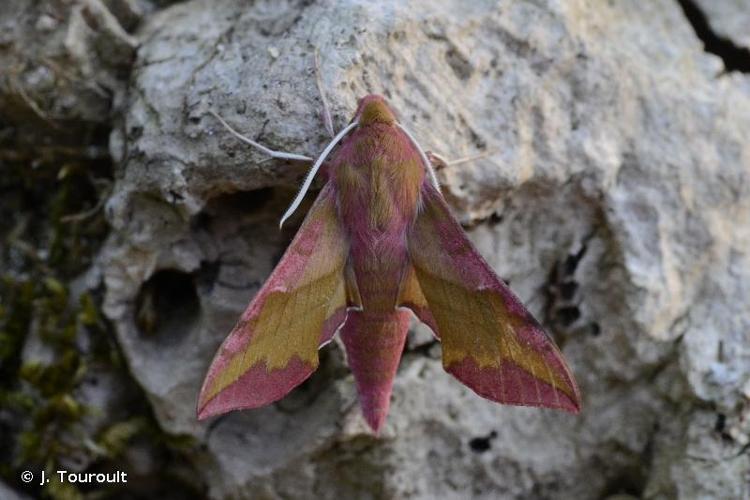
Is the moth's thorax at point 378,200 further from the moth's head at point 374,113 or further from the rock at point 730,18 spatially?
the rock at point 730,18

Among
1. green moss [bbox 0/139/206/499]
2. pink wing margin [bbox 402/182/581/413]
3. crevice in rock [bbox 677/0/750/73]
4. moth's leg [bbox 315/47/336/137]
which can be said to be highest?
moth's leg [bbox 315/47/336/137]

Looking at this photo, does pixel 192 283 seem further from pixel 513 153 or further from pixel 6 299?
pixel 513 153

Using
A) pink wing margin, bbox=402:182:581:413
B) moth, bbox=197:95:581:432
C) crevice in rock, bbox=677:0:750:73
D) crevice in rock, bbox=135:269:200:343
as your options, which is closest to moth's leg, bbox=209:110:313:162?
moth, bbox=197:95:581:432

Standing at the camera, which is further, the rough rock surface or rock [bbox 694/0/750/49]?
rock [bbox 694/0/750/49]

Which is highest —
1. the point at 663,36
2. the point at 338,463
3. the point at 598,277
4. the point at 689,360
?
the point at 663,36

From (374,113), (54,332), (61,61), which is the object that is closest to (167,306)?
(54,332)

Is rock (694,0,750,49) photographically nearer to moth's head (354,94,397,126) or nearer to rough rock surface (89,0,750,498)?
rough rock surface (89,0,750,498)

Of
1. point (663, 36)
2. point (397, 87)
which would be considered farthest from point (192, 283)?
point (663, 36)
